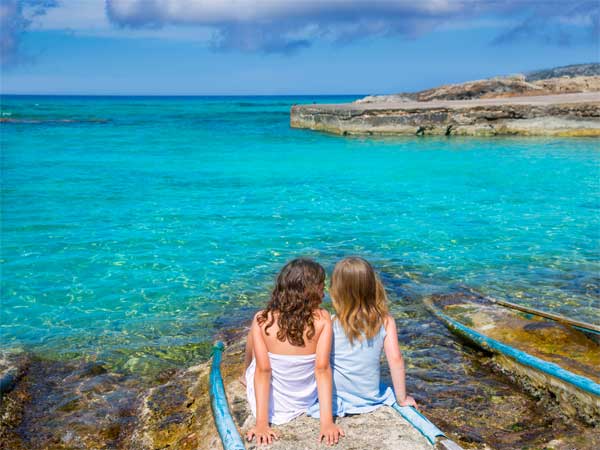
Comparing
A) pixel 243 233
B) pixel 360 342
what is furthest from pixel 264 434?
pixel 243 233

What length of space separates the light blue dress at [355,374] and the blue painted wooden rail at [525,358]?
5.97 ft

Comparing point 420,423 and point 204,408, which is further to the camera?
point 204,408

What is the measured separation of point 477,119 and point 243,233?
76.2 ft

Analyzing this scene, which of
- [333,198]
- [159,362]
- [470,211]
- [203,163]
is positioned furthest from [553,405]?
[203,163]

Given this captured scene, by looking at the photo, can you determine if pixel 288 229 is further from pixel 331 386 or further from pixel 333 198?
pixel 331 386

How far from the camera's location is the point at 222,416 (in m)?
4.30

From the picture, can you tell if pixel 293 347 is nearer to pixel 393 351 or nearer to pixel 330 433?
pixel 330 433

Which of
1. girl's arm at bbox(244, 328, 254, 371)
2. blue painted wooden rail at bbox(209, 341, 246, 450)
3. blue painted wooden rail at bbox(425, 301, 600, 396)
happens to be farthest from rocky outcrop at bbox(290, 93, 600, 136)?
girl's arm at bbox(244, 328, 254, 371)

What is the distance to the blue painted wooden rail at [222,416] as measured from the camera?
12.5 ft

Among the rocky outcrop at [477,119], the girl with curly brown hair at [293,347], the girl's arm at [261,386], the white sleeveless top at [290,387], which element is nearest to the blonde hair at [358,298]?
the girl with curly brown hair at [293,347]

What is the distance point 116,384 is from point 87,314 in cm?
241

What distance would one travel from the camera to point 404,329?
23.9 ft

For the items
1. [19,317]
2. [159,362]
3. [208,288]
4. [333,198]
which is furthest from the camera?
[333,198]

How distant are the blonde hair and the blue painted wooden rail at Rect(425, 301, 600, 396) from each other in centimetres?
213
